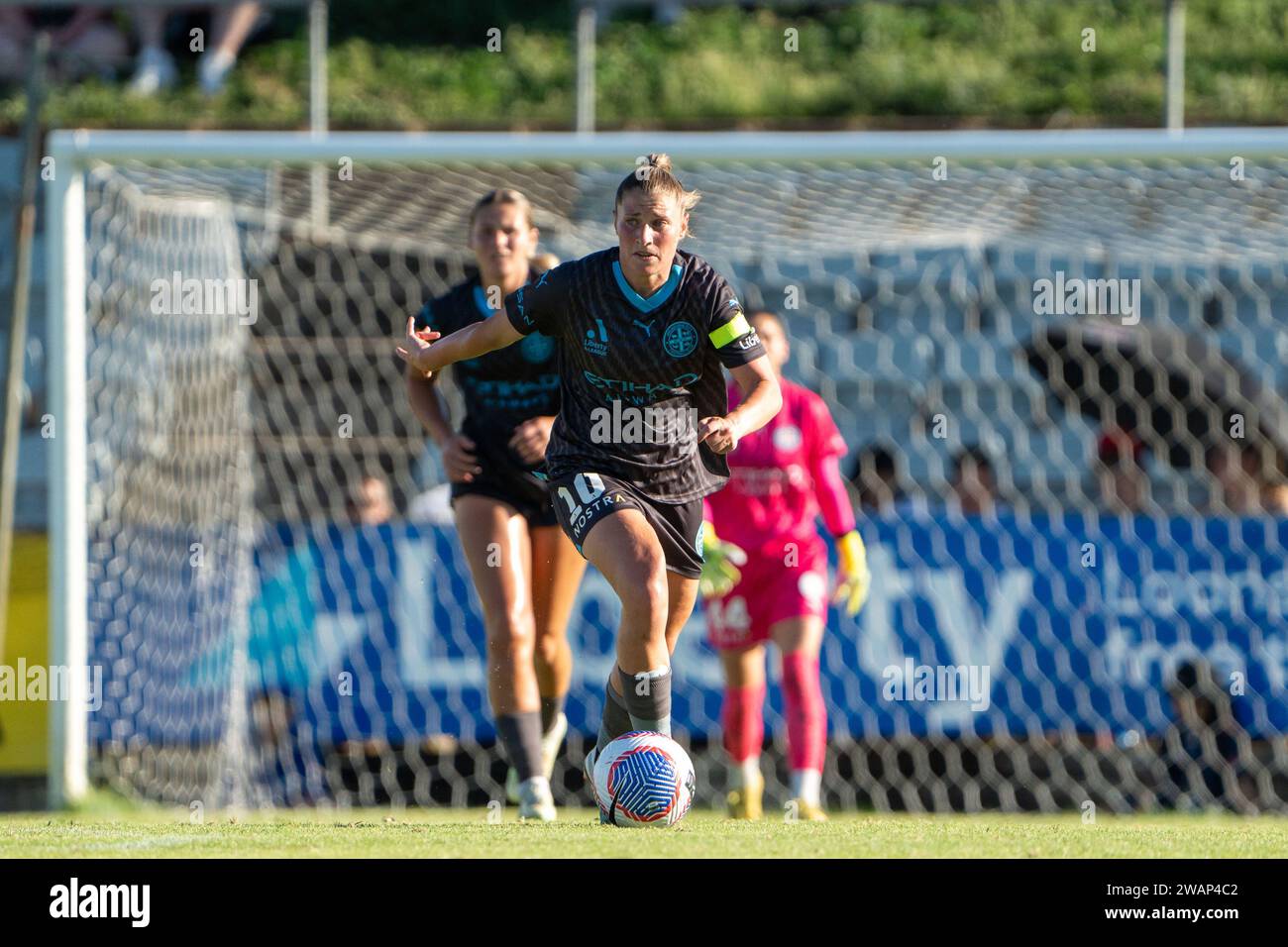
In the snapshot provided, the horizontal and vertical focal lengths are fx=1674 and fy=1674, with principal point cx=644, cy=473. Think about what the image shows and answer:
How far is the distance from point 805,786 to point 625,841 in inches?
119

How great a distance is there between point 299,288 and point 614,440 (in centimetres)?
716

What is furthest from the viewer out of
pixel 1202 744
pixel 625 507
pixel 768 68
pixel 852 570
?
pixel 768 68

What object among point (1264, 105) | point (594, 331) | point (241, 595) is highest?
point (1264, 105)

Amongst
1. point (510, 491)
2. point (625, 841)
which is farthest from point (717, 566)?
point (625, 841)

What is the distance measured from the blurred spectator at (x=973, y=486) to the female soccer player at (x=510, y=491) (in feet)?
12.1

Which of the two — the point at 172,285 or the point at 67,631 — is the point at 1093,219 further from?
the point at 67,631

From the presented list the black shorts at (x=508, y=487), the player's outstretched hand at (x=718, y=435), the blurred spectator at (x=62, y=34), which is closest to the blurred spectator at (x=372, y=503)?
the black shorts at (x=508, y=487)

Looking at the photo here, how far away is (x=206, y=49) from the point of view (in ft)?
53.5

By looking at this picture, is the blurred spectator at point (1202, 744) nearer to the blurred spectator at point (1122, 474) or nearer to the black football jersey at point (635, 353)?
the blurred spectator at point (1122, 474)

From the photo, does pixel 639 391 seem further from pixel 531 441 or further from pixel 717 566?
pixel 717 566

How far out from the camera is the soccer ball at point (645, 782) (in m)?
4.93
